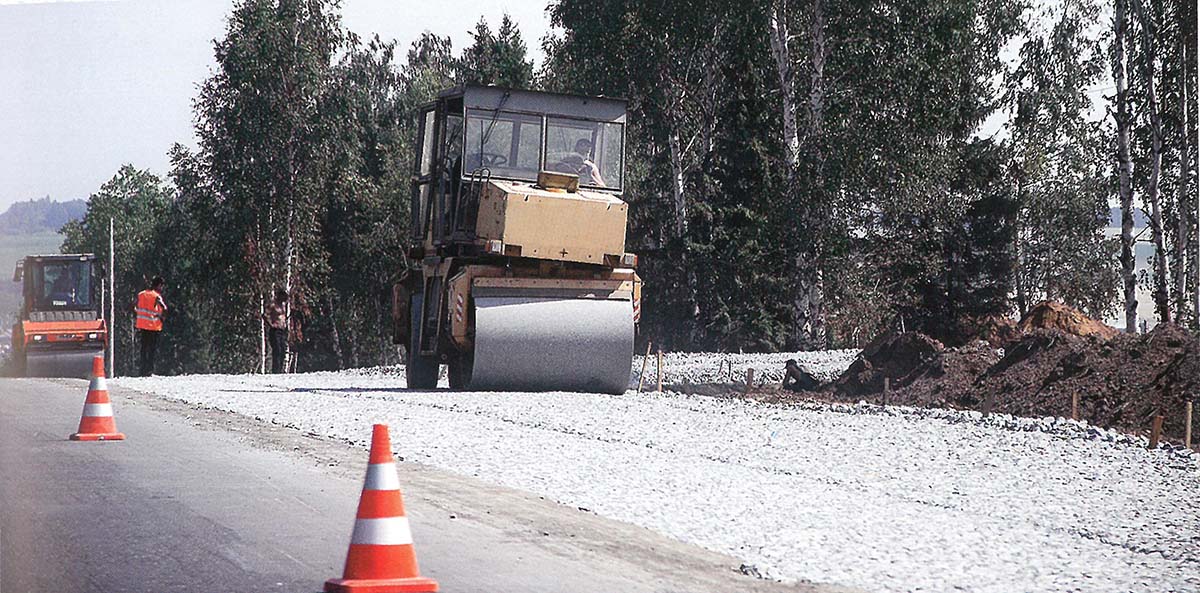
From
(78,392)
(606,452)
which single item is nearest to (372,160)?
(78,392)

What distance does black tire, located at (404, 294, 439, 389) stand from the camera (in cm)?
2052

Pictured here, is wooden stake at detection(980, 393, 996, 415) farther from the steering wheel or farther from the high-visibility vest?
the high-visibility vest

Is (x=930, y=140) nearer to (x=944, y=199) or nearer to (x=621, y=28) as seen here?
(x=944, y=199)

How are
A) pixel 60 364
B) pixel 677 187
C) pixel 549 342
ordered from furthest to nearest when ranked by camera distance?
pixel 677 187 → pixel 60 364 → pixel 549 342


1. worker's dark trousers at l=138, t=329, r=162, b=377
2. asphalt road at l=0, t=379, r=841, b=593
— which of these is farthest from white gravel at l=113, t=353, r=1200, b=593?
worker's dark trousers at l=138, t=329, r=162, b=377

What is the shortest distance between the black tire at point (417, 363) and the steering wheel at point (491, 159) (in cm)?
238

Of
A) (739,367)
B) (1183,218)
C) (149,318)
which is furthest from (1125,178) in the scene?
(149,318)

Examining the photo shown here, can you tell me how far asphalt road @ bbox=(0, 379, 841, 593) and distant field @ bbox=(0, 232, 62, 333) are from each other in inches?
48.4

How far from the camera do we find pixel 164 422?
14891 millimetres

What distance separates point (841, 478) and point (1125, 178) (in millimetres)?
19756

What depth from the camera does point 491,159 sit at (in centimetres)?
1912

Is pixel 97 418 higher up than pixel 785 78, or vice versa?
pixel 785 78

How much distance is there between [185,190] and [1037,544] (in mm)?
34836

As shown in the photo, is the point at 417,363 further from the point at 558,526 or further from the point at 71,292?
the point at 558,526
